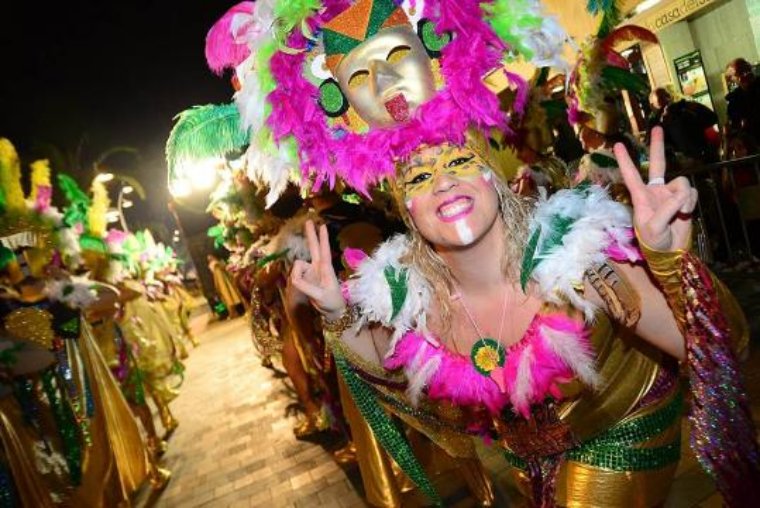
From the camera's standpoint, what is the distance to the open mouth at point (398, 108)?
6.26 feet

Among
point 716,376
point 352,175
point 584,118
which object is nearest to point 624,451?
point 716,376

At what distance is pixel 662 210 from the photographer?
4.76 ft

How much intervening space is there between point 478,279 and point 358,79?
34.0 inches

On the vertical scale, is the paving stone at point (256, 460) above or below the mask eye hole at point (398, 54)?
below

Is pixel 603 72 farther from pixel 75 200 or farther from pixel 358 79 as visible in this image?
pixel 75 200

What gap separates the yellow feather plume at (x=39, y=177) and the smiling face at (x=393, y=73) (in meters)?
4.09

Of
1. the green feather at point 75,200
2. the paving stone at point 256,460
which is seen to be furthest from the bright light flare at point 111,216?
the paving stone at point 256,460

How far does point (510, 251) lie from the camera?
200cm

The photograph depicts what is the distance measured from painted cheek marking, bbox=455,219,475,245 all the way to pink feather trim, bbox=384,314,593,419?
36 cm

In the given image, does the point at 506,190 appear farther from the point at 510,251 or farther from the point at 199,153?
the point at 199,153

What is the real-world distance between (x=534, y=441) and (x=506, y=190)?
0.92m

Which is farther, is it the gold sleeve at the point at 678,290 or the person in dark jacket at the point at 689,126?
the person in dark jacket at the point at 689,126

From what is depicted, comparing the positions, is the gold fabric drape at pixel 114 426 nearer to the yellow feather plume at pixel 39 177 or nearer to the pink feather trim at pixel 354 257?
the yellow feather plume at pixel 39 177

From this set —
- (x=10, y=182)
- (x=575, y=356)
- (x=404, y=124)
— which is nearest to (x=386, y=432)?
(x=575, y=356)
